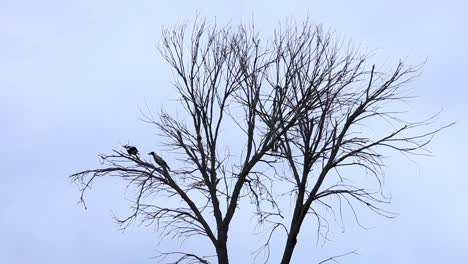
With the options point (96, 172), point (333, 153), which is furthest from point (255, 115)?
point (96, 172)

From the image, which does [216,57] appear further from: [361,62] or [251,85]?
[361,62]

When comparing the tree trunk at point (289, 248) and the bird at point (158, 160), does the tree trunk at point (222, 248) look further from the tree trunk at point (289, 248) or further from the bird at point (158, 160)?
the bird at point (158, 160)

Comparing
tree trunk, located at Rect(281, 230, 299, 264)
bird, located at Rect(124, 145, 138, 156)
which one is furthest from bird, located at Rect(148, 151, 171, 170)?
tree trunk, located at Rect(281, 230, 299, 264)

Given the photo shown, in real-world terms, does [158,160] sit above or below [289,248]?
above

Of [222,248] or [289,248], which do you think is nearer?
[289,248]

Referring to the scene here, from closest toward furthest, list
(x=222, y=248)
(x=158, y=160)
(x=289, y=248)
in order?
(x=289, y=248), (x=222, y=248), (x=158, y=160)

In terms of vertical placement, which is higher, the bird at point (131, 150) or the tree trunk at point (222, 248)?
the bird at point (131, 150)

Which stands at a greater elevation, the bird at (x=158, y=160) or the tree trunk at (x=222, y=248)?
the bird at (x=158, y=160)

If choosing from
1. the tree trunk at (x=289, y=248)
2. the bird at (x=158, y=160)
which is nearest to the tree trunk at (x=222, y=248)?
the tree trunk at (x=289, y=248)

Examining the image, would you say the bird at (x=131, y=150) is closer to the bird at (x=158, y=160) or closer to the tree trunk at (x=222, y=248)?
the bird at (x=158, y=160)

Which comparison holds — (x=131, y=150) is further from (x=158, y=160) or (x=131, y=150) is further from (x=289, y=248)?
(x=289, y=248)

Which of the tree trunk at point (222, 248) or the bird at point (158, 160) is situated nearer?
the tree trunk at point (222, 248)

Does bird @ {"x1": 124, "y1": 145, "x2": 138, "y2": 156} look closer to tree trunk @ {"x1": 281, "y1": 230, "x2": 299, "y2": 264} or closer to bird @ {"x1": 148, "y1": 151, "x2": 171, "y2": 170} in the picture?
bird @ {"x1": 148, "y1": 151, "x2": 171, "y2": 170}

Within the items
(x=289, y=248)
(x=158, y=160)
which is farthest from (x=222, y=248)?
(x=158, y=160)
